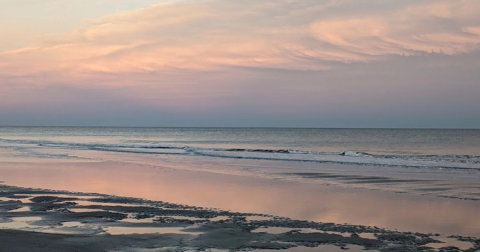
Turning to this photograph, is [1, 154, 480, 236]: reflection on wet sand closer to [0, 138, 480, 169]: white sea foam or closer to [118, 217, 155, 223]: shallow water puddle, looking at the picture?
[118, 217, 155, 223]: shallow water puddle

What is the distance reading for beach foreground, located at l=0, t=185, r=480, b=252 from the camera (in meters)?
8.39

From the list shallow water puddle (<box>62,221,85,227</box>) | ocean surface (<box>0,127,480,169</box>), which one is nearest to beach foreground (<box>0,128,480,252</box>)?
shallow water puddle (<box>62,221,85,227</box>)

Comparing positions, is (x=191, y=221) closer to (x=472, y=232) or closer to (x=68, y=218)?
(x=68, y=218)

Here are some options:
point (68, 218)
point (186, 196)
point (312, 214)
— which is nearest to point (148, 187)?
point (186, 196)

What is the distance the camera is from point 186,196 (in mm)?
14883

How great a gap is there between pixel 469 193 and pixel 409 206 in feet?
13.3

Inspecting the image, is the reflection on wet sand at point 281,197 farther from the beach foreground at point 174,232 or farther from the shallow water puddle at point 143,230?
the shallow water puddle at point 143,230

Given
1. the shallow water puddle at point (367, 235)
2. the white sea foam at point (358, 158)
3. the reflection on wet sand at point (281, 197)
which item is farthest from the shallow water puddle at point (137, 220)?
the white sea foam at point (358, 158)

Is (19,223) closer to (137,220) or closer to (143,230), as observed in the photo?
(137,220)

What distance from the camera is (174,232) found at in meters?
9.57

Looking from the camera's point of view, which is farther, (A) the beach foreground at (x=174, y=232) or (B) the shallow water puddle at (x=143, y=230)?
(B) the shallow water puddle at (x=143, y=230)

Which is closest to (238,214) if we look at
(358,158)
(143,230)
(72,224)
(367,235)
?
(143,230)

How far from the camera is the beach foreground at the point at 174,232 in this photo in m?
8.39

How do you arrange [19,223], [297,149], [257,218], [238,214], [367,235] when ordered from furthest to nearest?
[297,149] < [238,214] < [257,218] < [19,223] < [367,235]
